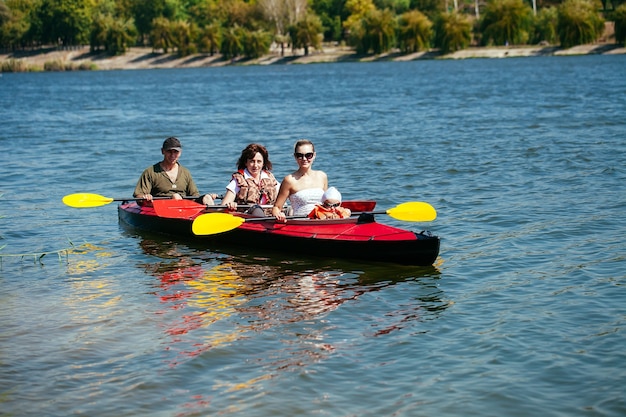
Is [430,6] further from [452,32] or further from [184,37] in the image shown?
[184,37]

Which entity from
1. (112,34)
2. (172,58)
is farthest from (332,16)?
(112,34)

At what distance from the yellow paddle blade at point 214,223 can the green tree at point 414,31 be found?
9183 cm

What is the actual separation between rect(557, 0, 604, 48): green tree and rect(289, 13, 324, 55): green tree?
100ft

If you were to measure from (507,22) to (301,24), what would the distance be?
83.7ft

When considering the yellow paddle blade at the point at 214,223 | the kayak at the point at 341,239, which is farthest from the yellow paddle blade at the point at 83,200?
the yellow paddle blade at the point at 214,223

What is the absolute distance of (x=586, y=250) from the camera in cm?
1162

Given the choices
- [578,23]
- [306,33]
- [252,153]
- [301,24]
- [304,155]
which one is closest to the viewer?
[304,155]

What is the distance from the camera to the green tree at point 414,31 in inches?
3990

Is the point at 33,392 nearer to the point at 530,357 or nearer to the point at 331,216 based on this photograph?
the point at 530,357

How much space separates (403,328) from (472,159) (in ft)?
42.4

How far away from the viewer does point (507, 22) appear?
9750 cm

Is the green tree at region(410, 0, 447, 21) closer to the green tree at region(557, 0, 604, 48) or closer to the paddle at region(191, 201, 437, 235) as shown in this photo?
the green tree at region(557, 0, 604, 48)

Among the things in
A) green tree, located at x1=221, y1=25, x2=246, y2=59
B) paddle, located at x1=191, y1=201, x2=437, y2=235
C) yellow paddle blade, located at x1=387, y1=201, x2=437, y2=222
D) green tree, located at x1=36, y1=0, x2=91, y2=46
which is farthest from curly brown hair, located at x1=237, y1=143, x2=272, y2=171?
green tree, located at x1=36, y1=0, x2=91, y2=46

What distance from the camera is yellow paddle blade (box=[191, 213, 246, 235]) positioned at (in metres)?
11.6
